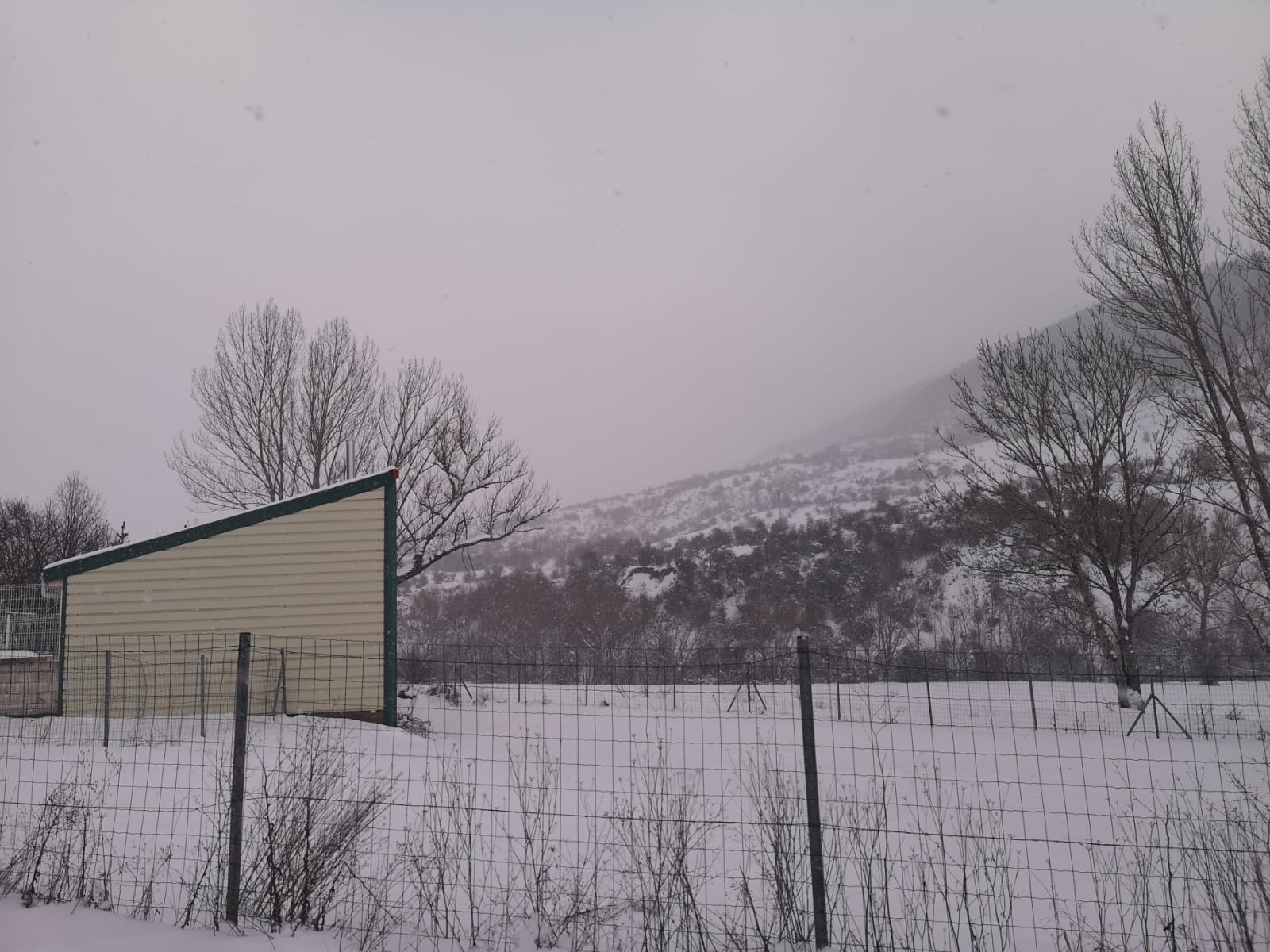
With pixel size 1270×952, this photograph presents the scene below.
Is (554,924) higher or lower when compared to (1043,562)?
lower

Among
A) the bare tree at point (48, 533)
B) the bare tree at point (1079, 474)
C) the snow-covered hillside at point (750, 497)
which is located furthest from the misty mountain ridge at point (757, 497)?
the bare tree at point (1079, 474)

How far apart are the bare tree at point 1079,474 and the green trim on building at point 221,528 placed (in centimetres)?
1168

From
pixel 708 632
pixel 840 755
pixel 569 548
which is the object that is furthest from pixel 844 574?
pixel 569 548

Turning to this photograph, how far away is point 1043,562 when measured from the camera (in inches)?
605

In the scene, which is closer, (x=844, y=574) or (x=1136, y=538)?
(x=1136, y=538)

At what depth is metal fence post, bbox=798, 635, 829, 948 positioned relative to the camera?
10.7 feet

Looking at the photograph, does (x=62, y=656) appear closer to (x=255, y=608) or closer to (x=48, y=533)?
(x=255, y=608)

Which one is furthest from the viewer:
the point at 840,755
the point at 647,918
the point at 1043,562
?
the point at 1043,562

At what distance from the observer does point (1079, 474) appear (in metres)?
15.4

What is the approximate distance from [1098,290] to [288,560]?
15.7 metres

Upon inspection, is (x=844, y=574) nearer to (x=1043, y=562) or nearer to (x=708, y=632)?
(x=708, y=632)

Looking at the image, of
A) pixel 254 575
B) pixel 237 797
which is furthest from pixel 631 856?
pixel 254 575

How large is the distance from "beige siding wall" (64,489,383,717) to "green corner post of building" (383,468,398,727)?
0.27 ft

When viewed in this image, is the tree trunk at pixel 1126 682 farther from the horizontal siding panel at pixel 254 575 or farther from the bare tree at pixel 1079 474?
the horizontal siding panel at pixel 254 575
